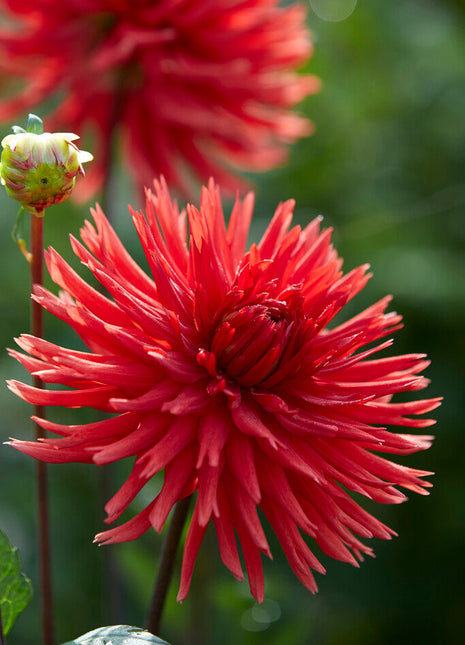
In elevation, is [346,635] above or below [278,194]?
below

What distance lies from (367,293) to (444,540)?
1.34 ft

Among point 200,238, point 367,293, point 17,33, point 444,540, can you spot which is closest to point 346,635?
point 444,540

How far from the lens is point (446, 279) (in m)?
1.15

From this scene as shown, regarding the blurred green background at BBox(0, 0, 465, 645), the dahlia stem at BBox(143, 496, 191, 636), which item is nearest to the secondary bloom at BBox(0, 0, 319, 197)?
the blurred green background at BBox(0, 0, 465, 645)

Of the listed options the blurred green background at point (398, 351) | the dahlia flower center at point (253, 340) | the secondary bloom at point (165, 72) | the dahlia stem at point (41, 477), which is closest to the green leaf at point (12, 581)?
the dahlia stem at point (41, 477)

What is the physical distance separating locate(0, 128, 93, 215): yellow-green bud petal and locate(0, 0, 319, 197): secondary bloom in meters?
0.44

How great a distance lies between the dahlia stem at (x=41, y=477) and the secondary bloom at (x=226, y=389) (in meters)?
0.02

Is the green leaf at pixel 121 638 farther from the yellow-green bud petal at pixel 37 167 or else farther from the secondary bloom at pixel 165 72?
the secondary bloom at pixel 165 72

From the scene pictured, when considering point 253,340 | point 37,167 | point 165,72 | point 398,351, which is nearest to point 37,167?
point 37,167

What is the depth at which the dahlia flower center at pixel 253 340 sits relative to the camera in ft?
1.56

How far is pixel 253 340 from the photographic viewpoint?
0.48m

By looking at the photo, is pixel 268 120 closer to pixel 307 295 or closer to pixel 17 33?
pixel 17 33

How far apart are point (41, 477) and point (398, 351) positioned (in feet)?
2.43

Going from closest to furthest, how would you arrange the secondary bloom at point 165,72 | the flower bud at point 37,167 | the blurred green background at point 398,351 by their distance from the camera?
the flower bud at point 37,167
the secondary bloom at point 165,72
the blurred green background at point 398,351
